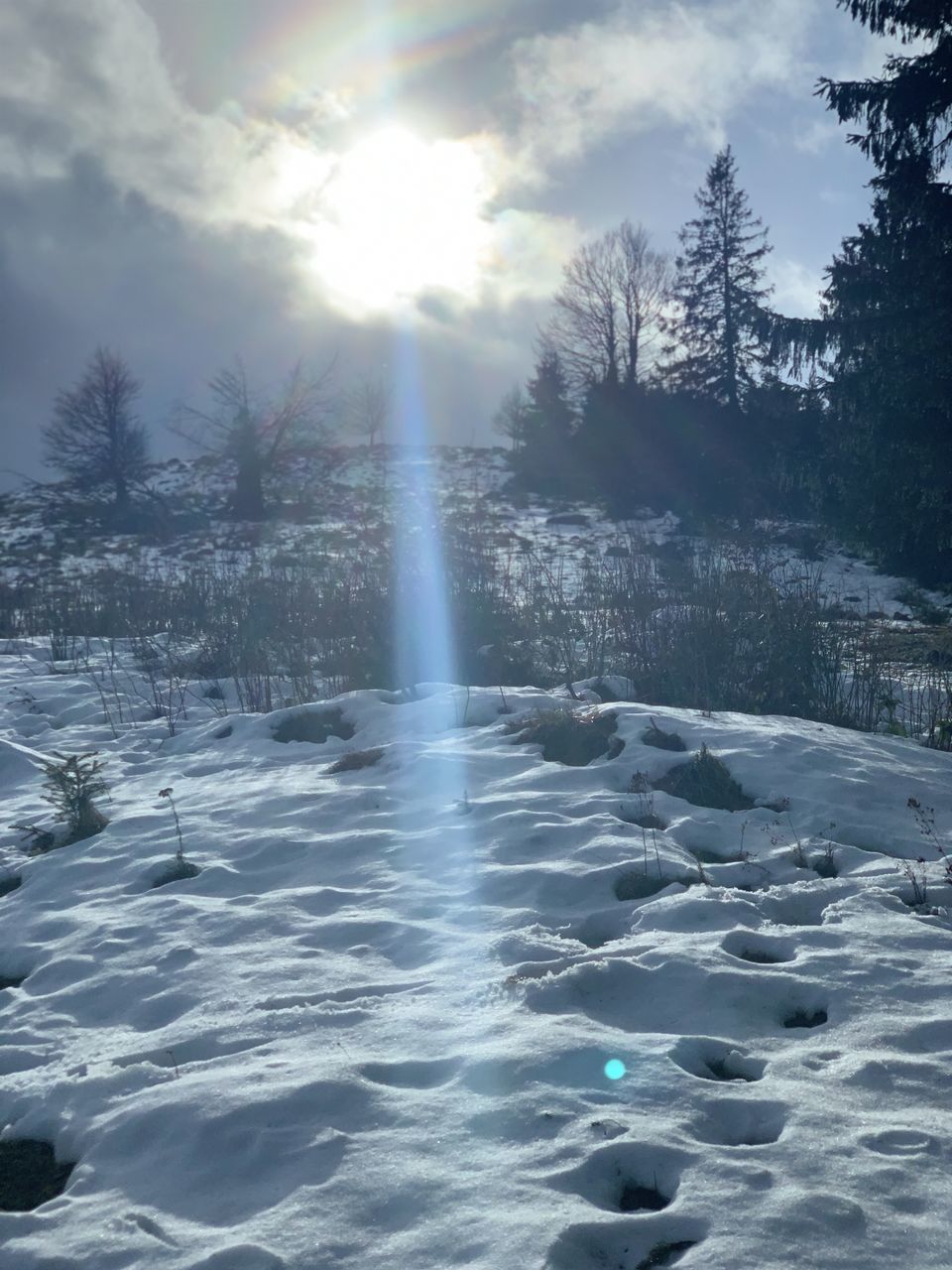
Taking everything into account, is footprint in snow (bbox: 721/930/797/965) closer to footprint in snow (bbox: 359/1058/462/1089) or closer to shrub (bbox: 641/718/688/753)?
footprint in snow (bbox: 359/1058/462/1089)

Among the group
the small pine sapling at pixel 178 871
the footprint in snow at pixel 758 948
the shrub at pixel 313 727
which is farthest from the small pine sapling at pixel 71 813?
the footprint in snow at pixel 758 948

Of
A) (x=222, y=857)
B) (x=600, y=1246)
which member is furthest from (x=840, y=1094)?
(x=222, y=857)

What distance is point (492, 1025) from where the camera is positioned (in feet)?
9.57

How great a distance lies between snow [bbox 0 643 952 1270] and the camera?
2102mm

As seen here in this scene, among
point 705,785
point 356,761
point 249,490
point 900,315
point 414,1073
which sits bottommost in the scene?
point 414,1073

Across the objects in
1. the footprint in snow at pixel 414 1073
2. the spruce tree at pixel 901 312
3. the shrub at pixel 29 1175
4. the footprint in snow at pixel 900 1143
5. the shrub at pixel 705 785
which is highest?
the spruce tree at pixel 901 312

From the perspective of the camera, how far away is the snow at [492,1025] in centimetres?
210

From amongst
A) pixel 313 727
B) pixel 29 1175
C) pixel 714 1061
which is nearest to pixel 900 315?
pixel 313 727

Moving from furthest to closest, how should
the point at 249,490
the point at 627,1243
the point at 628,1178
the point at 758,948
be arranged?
the point at 249,490
the point at 758,948
the point at 628,1178
the point at 627,1243

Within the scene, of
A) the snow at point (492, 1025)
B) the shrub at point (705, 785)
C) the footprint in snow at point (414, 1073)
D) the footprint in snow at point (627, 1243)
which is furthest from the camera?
the shrub at point (705, 785)

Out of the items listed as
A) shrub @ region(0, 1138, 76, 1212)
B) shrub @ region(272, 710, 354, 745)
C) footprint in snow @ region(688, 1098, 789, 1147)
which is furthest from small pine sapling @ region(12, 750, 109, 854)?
footprint in snow @ region(688, 1098, 789, 1147)

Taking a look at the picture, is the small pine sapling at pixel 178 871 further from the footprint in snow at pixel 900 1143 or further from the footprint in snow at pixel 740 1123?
the footprint in snow at pixel 900 1143

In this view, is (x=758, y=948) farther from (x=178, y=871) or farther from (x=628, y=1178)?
(x=178, y=871)

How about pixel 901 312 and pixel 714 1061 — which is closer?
pixel 714 1061
